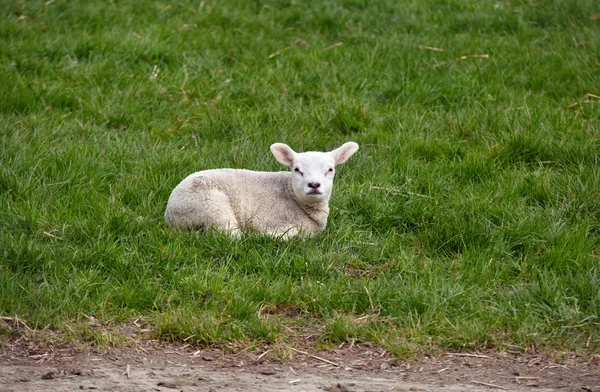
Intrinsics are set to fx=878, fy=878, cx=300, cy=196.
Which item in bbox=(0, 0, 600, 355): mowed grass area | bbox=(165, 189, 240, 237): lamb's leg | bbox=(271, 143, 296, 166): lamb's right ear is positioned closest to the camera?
bbox=(0, 0, 600, 355): mowed grass area

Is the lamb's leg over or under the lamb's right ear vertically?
under

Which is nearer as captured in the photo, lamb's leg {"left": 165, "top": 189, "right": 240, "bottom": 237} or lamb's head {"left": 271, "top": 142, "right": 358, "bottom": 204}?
lamb's leg {"left": 165, "top": 189, "right": 240, "bottom": 237}

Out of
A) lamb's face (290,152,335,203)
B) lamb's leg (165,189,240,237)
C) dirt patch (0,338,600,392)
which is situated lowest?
dirt patch (0,338,600,392)

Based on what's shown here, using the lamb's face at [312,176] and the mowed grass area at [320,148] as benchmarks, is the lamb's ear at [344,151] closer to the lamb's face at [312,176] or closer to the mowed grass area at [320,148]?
the lamb's face at [312,176]

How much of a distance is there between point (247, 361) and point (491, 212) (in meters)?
2.63

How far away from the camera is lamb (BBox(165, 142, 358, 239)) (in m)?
6.49

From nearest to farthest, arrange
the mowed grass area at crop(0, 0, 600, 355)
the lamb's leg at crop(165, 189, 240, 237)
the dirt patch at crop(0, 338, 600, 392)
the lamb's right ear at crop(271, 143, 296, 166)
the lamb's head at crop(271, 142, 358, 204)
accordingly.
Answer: the dirt patch at crop(0, 338, 600, 392) → the mowed grass area at crop(0, 0, 600, 355) → the lamb's leg at crop(165, 189, 240, 237) → the lamb's head at crop(271, 142, 358, 204) → the lamb's right ear at crop(271, 143, 296, 166)

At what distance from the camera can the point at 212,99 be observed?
29.8 feet

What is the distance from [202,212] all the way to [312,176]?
0.86 meters

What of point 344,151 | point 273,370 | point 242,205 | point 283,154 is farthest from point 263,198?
point 273,370

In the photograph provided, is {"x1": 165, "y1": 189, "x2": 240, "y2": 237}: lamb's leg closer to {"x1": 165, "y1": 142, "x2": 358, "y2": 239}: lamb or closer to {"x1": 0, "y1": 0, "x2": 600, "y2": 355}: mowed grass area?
{"x1": 165, "y1": 142, "x2": 358, "y2": 239}: lamb

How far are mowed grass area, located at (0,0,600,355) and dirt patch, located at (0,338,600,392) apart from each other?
0.15 m

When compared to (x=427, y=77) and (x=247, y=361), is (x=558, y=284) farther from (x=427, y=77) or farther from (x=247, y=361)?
(x=427, y=77)

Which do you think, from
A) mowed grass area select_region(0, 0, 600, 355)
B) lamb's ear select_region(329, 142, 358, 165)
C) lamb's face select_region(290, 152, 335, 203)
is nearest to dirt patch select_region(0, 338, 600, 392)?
mowed grass area select_region(0, 0, 600, 355)
